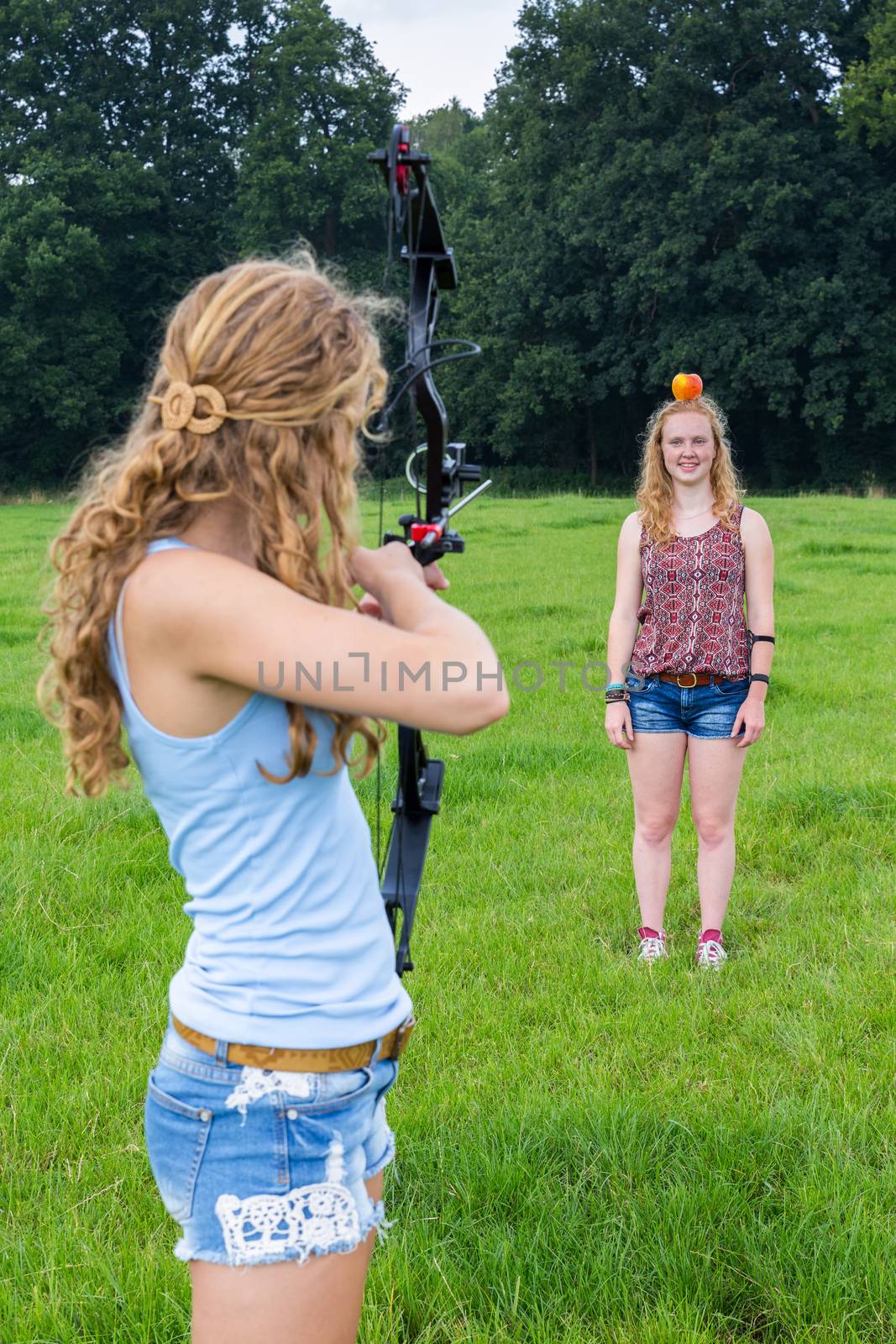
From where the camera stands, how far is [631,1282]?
8.38ft

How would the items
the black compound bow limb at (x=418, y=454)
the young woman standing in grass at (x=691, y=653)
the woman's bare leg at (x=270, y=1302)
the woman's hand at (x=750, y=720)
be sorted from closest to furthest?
the woman's bare leg at (x=270, y=1302) < the black compound bow limb at (x=418, y=454) < the woman's hand at (x=750, y=720) < the young woman standing in grass at (x=691, y=653)

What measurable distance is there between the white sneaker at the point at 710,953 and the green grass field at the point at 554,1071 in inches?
2.5

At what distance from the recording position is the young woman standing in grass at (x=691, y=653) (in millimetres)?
4113

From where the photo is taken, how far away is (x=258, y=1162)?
154 cm

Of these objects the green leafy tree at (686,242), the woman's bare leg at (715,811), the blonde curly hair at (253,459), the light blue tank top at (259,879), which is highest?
the green leafy tree at (686,242)

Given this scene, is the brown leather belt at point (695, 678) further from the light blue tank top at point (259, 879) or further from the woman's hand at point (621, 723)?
the light blue tank top at point (259, 879)

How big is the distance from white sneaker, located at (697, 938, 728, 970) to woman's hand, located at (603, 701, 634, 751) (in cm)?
78

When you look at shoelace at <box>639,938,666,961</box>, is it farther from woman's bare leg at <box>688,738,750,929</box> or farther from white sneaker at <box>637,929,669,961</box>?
woman's bare leg at <box>688,738,750,929</box>

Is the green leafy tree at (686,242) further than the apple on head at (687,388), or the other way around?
the green leafy tree at (686,242)

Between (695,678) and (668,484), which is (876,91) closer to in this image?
(668,484)

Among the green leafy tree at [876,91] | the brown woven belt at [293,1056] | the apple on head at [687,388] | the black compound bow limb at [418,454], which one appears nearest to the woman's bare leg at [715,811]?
the apple on head at [687,388]

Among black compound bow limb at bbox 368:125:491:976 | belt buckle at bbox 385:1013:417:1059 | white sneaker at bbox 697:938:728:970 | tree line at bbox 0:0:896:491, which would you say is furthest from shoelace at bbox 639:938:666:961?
tree line at bbox 0:0:896:491

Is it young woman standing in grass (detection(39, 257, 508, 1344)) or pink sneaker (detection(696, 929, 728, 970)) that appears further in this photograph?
pink sneaker (detection(696, 929, 728, 970))

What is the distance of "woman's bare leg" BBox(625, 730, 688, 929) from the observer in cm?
418
